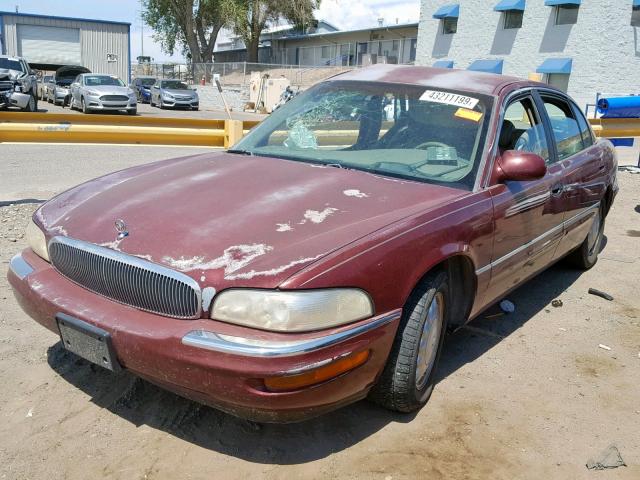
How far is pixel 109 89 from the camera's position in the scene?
976 inches

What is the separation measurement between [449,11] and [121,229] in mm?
34754

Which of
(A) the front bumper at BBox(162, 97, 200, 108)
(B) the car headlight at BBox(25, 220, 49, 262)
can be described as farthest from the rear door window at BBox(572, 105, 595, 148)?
(A) the front bumper at BBox(162, 97, 200, 108)

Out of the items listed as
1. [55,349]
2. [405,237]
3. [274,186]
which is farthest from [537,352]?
[55,349]

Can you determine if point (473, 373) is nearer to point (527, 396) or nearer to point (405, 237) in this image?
point (527, 396)

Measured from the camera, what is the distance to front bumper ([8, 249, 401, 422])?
2373 mm

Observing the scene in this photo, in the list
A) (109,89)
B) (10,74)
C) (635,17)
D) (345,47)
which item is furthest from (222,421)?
(345,47)

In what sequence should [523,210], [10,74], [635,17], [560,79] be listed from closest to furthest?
[523,210] < [10,74] < [635,17] < [560,79]

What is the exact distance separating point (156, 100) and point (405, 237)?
1305 inches

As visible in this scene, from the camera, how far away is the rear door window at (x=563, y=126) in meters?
4.61

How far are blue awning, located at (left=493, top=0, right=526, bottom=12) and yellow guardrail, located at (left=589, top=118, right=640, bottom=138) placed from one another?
22037mm

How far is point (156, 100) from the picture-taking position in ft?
111

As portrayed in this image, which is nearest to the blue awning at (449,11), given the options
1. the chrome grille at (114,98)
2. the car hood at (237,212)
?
the chrome grille at (114,98)

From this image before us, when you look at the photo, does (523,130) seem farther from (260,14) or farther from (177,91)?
(260,14)

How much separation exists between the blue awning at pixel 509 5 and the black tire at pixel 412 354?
3094 cm
